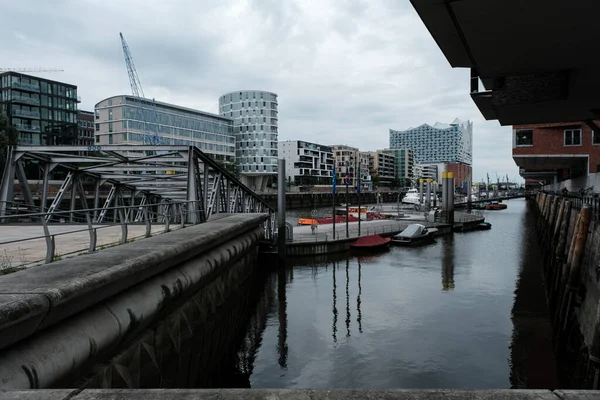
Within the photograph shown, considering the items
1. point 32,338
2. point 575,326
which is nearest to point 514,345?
point 575,326

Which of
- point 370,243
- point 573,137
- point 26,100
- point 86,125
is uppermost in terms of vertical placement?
point 86,125

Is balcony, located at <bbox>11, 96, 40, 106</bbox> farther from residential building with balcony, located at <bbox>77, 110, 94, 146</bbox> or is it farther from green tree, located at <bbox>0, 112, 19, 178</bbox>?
residential building with balcony, located at <bbox>77, 110, 94, 146</bbox>

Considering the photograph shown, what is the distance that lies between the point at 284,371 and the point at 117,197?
84.0 ft

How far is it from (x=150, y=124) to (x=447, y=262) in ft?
387

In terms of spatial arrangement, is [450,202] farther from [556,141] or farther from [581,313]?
[581,313]

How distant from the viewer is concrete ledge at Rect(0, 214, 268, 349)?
5301mm

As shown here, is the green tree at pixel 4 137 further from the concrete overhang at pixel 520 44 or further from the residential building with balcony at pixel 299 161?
the residential building with balcony at pixel 299 161

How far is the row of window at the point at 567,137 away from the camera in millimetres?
48406

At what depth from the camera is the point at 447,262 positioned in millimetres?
37438

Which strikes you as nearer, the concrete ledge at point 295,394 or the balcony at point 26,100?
the concrete ledge at point 295,394

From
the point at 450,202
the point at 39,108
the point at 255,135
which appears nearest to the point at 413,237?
the point at 450,202

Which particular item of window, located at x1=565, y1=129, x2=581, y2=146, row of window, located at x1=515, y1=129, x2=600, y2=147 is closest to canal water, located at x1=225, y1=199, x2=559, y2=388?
row of window, located at x1=515, y1=129, x2=600, y2=147

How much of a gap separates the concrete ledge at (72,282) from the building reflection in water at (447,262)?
23361mm

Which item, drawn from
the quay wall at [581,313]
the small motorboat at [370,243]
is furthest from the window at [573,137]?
the quay wall at [581,313]
